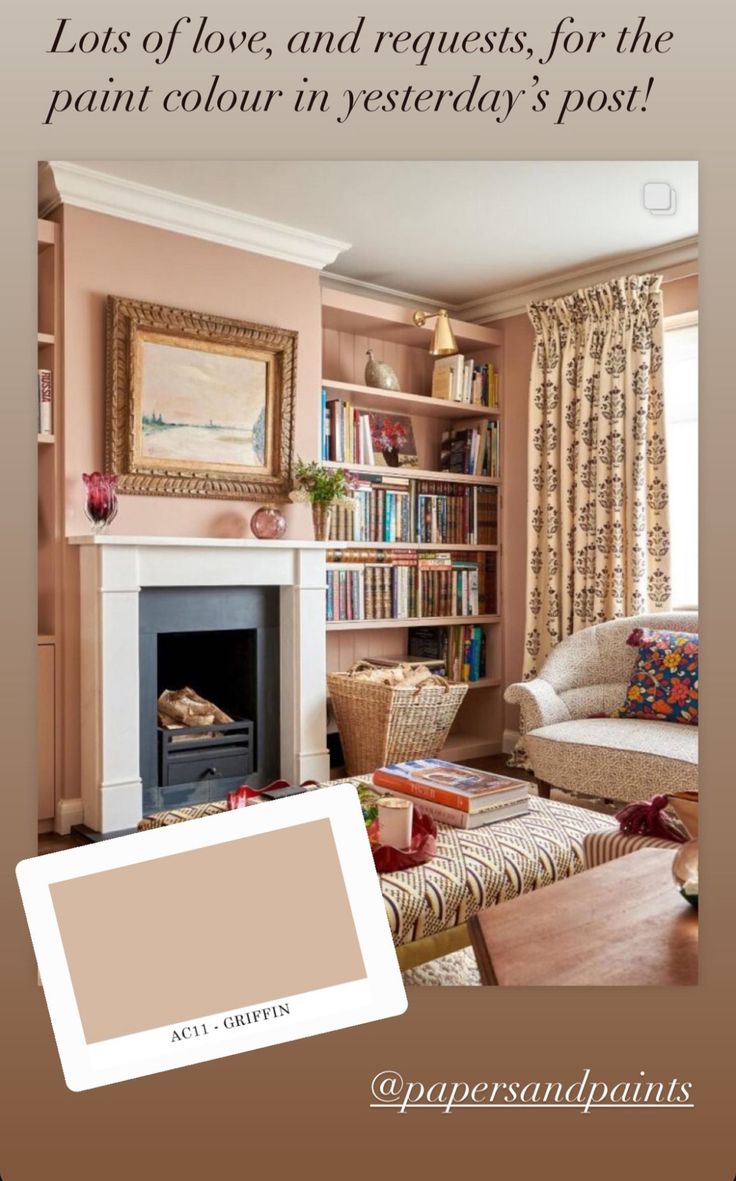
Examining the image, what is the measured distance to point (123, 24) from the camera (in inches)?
46.8

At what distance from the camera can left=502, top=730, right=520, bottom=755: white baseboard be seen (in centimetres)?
455

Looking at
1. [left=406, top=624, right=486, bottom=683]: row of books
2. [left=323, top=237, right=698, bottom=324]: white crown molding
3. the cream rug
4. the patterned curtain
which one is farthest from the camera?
[left=406, top=624, right=486, bottom=683]: row of books

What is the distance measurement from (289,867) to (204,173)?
2681mm

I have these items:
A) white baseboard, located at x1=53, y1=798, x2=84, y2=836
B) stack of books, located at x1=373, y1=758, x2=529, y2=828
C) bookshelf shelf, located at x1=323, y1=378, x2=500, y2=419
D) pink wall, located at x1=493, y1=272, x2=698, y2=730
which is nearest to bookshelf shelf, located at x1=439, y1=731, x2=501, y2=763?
pink wall, located at x1=493, y1=272, x2=698, y2=730

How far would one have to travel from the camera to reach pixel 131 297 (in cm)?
329

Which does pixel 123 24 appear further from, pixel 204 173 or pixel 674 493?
pixel 674 493

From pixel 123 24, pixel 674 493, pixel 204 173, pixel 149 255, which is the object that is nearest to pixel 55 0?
pixel 123 24

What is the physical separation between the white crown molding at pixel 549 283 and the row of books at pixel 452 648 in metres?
1.62

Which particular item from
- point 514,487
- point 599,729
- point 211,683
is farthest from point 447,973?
point 514,487

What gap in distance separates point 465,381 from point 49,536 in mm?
2261

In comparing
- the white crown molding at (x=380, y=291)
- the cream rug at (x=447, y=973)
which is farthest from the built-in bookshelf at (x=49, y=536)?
the cream rug at (x=447, y=973)

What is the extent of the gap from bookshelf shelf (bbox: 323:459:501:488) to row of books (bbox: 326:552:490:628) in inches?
15.0

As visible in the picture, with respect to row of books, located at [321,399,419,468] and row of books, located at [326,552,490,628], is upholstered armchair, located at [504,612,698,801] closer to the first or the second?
row of books, located at [326,552,490,628]

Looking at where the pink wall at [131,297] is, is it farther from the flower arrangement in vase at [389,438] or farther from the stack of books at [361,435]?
the flower arrangement in vase at [389,438]
